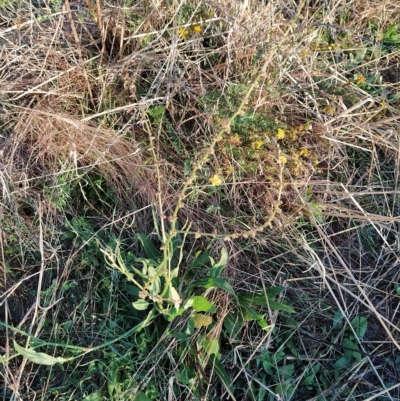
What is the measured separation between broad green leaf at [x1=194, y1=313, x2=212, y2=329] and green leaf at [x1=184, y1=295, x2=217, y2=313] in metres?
0.03

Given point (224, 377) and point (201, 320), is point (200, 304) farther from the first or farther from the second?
point (224, 377)

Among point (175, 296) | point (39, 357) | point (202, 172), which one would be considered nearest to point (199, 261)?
point (175, 296)

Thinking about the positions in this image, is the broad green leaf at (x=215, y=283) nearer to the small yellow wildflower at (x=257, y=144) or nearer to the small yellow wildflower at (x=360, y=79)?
the small yellow wildflower at (x=257, y=144)

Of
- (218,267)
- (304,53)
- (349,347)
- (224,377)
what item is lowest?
(349,347)

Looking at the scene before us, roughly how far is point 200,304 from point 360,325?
563 millimetres

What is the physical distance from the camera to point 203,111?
1.79 m

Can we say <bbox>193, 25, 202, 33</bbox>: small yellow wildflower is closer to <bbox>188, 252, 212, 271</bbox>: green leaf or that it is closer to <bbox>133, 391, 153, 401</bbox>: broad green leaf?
<bbox>188, 252, 212, 271</bbox>: green leaf

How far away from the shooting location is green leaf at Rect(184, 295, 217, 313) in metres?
1.47

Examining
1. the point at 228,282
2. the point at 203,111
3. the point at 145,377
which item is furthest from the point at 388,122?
the point at 145,377

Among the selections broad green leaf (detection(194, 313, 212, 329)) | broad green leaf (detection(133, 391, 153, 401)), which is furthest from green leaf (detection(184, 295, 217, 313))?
broad green leaf (detection(133, 391, 153, 401))

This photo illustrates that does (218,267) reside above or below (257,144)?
below

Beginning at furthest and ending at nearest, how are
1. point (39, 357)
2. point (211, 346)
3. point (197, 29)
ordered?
point (197, 29)
point (211, 346)
point (39, 357)

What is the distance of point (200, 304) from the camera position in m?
1.49

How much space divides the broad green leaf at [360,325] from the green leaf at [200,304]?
50cm
